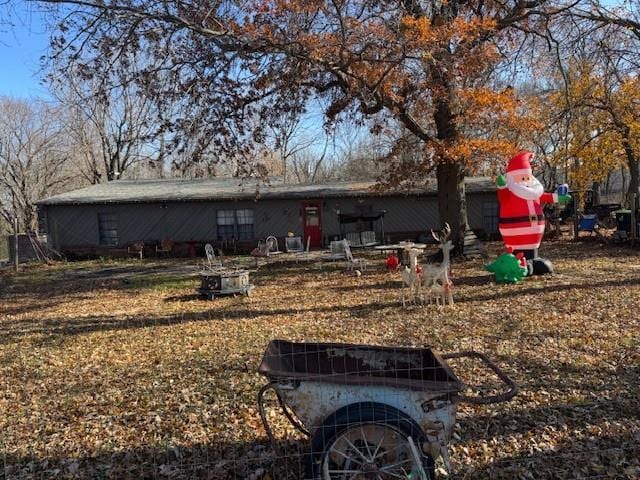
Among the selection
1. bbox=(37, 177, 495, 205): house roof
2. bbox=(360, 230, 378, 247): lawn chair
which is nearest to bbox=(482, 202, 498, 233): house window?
bbox=(37, 177, 495, 205): house roof

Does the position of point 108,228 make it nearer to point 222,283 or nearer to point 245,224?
point 245,224

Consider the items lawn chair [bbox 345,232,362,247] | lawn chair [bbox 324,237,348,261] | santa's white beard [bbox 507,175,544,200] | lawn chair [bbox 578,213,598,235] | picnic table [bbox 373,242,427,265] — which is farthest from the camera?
lawn chair [bbox 345,232,362,247]

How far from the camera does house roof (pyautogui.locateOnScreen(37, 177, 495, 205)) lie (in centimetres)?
2181

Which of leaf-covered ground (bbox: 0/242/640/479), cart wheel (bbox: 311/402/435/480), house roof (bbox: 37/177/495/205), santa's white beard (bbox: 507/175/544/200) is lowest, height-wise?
leaf-covered ground (bbox: 0/242/640/479)

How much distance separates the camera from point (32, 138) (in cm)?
3853

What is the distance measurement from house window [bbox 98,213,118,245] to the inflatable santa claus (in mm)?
17159

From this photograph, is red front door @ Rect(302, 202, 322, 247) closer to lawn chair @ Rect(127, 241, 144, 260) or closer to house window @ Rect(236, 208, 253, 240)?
house window @ Rect(236, 208, 253, 240)

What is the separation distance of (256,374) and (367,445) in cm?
278

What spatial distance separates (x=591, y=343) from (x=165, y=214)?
63.1 ft

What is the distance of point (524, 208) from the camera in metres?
11.0

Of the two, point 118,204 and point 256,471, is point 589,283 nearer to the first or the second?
point 256,471

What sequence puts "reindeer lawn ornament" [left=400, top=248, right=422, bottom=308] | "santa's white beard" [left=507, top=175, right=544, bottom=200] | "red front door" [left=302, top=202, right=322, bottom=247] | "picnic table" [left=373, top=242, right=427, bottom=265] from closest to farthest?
"reindeer lawn ornament" [left=400, top=248, right=422, bottom=308], "santa's white beard" [left=507, top=175, right=544, bottom=200], "picnic table" [left=373, top=242, right=427, bottom=265], "red front door" [left=302, top=202, right=322, bottom=247]

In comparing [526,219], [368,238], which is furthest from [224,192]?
[526,219]

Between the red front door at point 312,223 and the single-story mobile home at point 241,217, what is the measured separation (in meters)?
0.04
